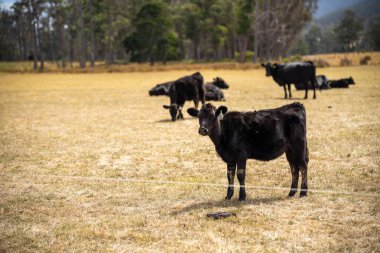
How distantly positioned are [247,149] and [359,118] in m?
10.2

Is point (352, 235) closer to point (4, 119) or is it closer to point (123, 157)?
point (123, 157)

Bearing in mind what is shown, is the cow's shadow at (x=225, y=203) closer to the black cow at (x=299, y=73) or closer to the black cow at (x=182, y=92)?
the black cow at (x=182, y=92)

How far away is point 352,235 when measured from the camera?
6227 millimetres

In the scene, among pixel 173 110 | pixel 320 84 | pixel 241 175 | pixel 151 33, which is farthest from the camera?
pixel 151 33

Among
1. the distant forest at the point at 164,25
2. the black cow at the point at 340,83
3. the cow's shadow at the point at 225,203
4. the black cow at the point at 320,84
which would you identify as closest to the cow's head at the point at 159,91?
the black cow at the point at 320,84

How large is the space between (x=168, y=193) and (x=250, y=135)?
1.94m

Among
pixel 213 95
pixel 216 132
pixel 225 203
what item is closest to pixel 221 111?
pixel 216 132

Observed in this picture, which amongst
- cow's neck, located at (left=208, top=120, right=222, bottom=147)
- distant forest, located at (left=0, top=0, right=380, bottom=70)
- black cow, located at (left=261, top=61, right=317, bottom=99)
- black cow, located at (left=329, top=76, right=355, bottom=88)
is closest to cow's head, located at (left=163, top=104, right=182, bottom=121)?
black cow, located at (left=261, top=61, right=317, bottom=99)

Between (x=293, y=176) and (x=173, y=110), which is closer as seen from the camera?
(x=293, y=176)

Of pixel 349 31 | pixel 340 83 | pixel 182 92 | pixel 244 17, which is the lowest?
pixel 340 83

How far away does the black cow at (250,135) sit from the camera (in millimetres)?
7789

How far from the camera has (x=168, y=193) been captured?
8.59 metres

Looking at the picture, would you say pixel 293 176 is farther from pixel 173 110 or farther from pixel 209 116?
pixel 173 110

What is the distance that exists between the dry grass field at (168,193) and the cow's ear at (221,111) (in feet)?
4.76
